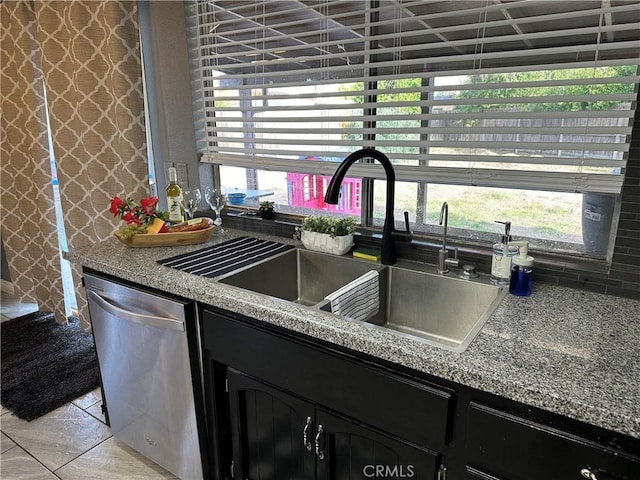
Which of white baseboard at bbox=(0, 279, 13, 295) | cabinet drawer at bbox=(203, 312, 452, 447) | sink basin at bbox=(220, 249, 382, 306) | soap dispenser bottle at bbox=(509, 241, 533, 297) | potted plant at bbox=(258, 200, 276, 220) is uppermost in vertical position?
potted plant at bbox=(258, 200, 276, 220)

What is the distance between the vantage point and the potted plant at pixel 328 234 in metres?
1.77

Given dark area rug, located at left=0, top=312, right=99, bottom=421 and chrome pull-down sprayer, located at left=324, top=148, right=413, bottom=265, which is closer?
chrome pull-down sprayer, located at left=324, top=148, right=413, bottom=265

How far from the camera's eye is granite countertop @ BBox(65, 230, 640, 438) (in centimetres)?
87

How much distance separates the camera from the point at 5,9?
8.90 ft

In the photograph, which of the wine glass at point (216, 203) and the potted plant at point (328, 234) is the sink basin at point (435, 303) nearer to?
the potted plant at point (328, 234)

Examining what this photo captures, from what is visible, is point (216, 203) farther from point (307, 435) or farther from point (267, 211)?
point (307, 435)

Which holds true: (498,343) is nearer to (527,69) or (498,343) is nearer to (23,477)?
(527,69)

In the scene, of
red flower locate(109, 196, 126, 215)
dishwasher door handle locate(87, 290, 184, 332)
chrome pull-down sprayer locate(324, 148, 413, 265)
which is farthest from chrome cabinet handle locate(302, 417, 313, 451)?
red flower locate(109, 196, 126, 215)

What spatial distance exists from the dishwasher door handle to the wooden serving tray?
0.86 ft

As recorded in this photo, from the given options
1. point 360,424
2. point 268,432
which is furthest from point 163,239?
point 360,424

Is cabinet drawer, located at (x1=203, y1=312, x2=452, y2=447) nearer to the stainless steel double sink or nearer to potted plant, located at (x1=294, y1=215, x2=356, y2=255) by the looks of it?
the stainless steel double sink

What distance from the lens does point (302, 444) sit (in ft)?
4.53

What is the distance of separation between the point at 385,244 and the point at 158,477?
142cm

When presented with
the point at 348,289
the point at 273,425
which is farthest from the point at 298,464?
the point at 348,289
